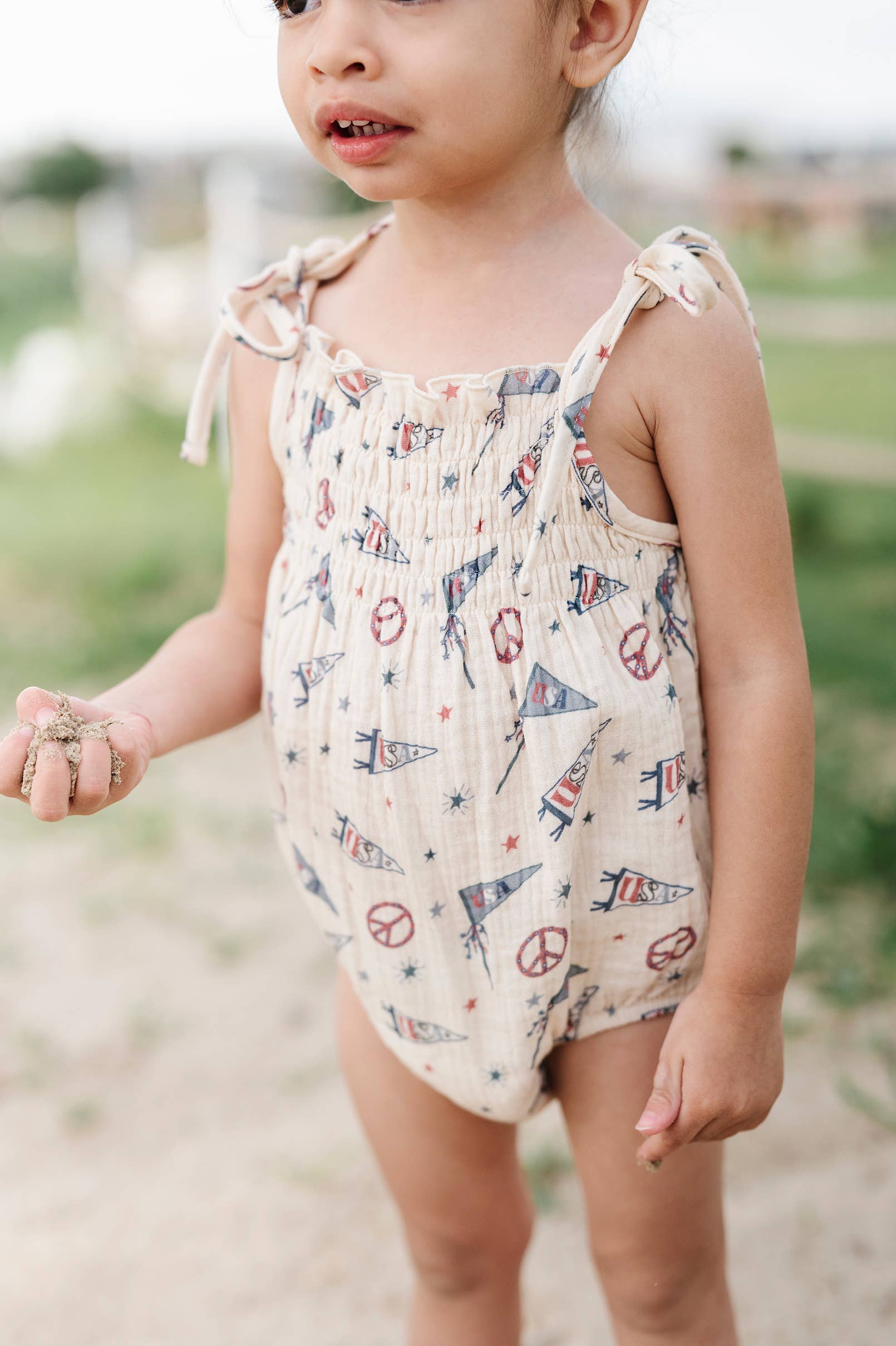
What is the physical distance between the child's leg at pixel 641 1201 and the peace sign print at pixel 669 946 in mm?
49

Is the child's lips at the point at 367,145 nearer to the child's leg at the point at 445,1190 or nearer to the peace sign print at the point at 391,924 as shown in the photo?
the peace sign print at the point at 391,924

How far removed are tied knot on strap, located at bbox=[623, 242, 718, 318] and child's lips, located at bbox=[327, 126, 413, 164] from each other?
6.6 inches

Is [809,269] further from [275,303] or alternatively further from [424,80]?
[424,80]

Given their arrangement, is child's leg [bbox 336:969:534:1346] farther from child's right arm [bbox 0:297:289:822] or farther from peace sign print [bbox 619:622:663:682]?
peace sign print [bbox 619:622:663:682]

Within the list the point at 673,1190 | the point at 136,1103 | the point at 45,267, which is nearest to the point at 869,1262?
the point at 673,1190

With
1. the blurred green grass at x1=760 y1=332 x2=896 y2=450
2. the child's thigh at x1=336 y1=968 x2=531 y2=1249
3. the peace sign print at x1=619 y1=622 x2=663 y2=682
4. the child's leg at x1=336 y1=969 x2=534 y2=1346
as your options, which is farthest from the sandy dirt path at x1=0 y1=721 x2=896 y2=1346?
the blurred green grass at x1=760 y1=332 x2=896 y2=450

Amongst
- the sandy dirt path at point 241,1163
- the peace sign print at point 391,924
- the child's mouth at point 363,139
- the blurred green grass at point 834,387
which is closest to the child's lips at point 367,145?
the child's mouth at point 363,139

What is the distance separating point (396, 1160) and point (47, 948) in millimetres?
1265

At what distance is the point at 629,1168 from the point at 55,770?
519 mm

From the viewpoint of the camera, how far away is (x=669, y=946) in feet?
3.01

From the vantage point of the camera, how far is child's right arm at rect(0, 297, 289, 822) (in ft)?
3.05

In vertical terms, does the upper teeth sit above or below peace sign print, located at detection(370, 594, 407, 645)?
above

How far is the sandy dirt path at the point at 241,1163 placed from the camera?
4.76ft

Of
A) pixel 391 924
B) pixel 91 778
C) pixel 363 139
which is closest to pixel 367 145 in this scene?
pixel 363 139
